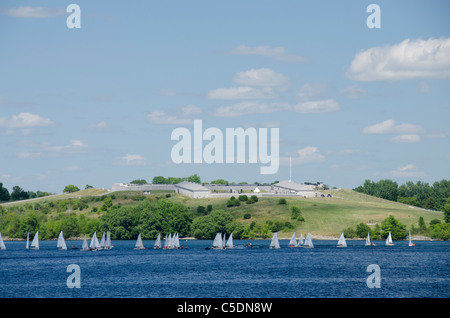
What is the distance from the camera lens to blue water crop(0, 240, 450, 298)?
379ft

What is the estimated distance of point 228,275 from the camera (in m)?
140

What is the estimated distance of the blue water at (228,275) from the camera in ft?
379

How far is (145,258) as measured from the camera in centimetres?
18338

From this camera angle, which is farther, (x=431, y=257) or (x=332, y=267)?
(x=431, y=257)

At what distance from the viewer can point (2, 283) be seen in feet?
426
